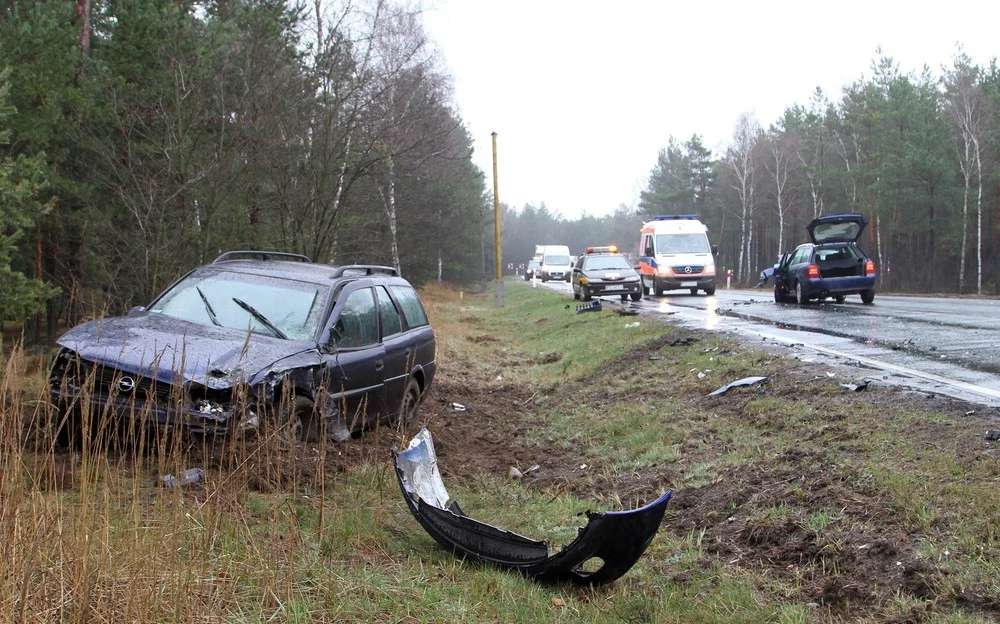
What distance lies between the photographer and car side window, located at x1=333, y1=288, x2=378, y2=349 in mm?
7086

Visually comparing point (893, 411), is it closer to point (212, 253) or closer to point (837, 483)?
point (837, 483)

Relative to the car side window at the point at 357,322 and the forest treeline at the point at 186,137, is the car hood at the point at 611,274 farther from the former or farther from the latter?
the car side window at the point at 357,322

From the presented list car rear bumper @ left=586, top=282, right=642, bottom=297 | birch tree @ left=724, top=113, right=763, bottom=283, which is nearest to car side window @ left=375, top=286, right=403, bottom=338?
car rear bumper @ left=586, top=282, right=642, bottom=297

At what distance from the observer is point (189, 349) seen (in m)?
5.85

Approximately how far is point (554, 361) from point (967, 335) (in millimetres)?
6617

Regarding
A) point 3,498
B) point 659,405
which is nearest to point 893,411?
point 659,405

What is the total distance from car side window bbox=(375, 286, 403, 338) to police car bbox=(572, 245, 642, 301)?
18.9 m

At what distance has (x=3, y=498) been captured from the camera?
337 cm

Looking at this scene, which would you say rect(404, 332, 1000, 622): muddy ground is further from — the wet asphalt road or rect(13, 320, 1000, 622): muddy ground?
the wet asphalt road

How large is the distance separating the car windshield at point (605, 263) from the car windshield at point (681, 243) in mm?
1574

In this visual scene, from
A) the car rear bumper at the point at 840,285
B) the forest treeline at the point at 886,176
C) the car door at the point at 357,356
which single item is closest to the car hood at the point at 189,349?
the car door at the point at 357,356

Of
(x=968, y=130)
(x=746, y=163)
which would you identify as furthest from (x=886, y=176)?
(x=746, y=163)

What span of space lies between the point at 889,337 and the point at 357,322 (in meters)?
8.28

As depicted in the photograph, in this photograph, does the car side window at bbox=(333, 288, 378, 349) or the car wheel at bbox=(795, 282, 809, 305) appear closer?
the car side window at bbox=(333, 288, 378, 349)
